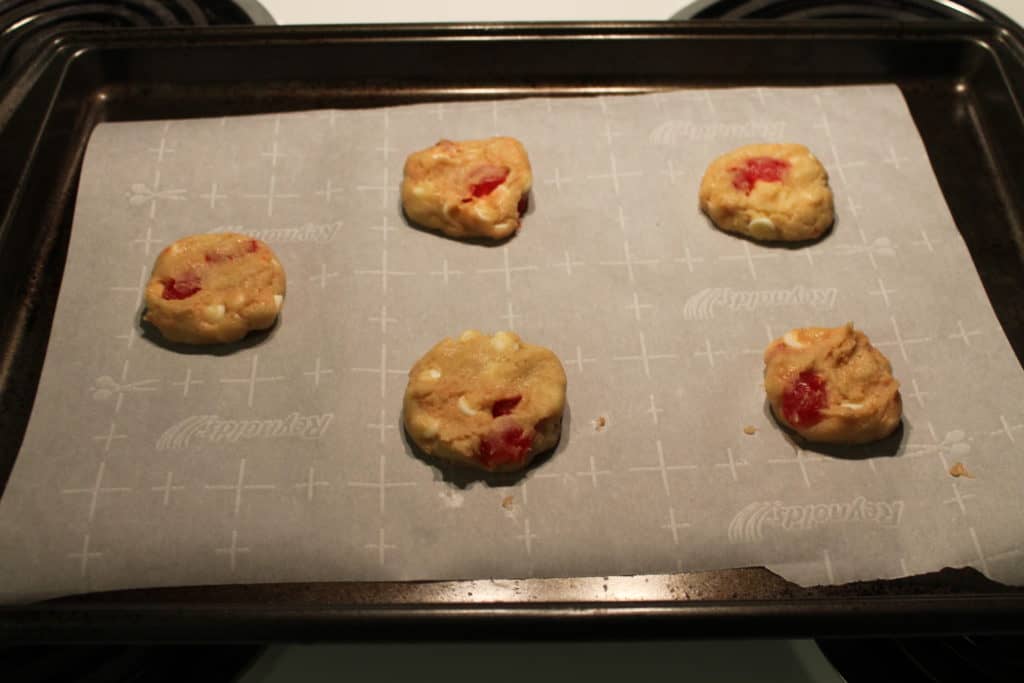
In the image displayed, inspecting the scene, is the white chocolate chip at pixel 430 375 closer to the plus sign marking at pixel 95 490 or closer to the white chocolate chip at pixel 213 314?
the white chocolate chip at pixel 213 314

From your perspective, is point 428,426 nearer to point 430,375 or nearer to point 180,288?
point 430,375

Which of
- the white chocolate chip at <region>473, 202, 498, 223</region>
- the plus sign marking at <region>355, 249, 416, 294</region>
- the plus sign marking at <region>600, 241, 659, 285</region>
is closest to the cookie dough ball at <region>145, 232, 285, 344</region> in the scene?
the plus sign marking at <region>355, 249, 416, 294</region>

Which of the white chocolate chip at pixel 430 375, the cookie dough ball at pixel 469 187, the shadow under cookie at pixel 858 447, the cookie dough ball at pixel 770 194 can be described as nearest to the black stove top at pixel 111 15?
the cookie dough ball at pixel 469 187

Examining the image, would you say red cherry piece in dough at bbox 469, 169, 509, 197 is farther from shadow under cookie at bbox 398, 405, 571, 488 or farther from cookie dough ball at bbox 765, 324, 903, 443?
cookie dough ball at bbox 765, 324, 903, 443

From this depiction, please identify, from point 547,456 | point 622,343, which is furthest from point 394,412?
point 622,343

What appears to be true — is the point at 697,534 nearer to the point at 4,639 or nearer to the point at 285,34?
the point at 4,639
